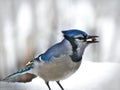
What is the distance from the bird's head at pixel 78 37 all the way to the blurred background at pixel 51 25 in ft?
0.07

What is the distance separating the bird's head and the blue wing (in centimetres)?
2

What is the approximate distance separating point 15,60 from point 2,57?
0.12 ft

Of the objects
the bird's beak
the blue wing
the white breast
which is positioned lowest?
the white breast

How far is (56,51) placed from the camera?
90cm

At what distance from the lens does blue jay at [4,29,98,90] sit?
883 mm

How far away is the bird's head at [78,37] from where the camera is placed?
34.6 inches

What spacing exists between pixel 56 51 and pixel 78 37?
0.21 feet

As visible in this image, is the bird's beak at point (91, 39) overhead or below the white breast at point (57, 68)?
overhead

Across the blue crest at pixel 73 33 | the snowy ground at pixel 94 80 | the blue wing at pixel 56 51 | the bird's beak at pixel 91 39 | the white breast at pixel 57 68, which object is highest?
the blue crest at pixel 73 33

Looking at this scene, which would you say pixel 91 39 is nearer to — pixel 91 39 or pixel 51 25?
pixel 91 39

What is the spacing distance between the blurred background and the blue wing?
0.02 metres

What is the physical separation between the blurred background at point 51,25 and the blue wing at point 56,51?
0.7 inches

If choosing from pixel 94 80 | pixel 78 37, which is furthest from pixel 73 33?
pixel 94 80

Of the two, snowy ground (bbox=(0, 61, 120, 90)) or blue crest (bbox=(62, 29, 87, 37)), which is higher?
blue crest (bbox=(62, 29, 87, 37))
